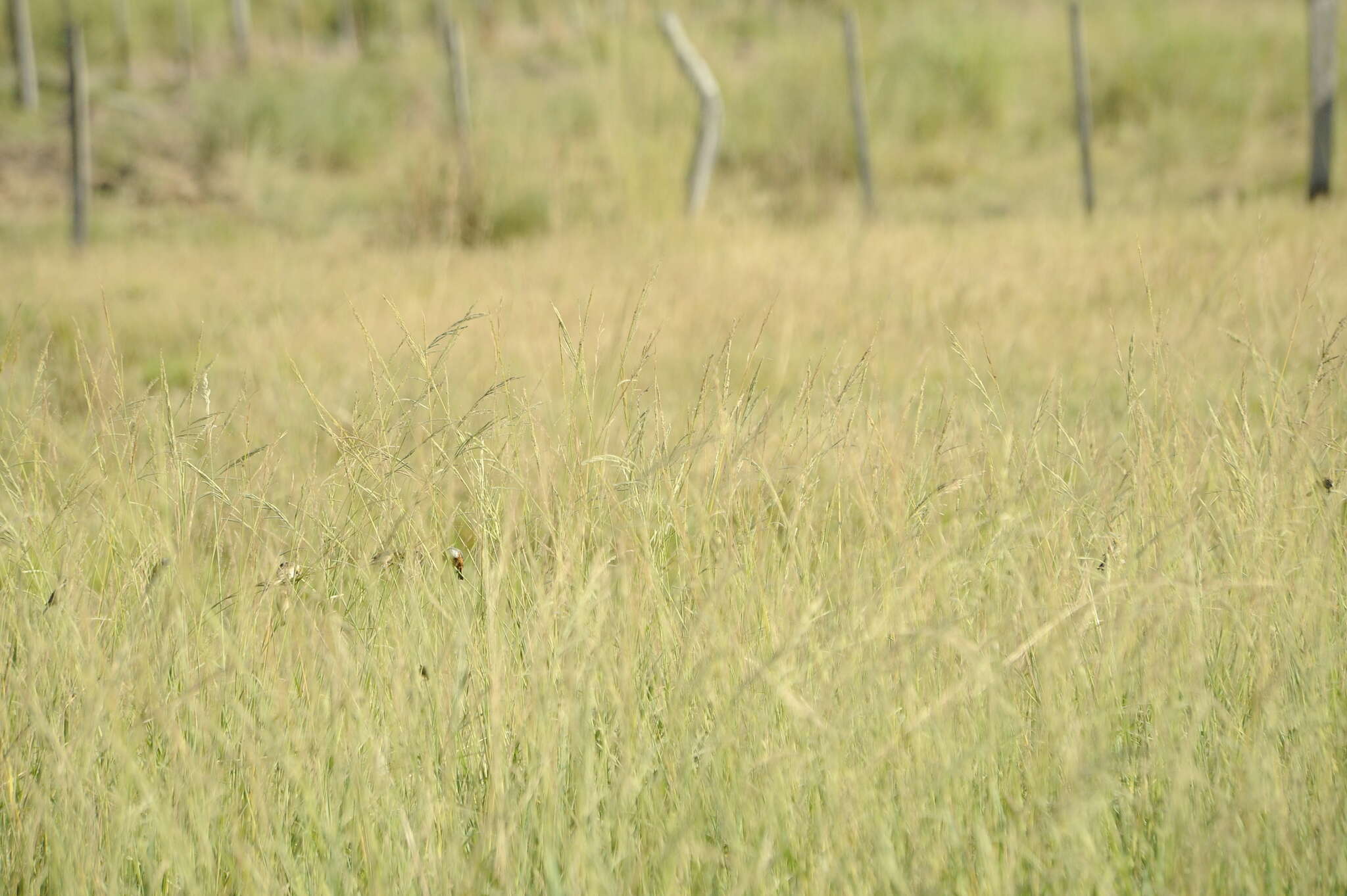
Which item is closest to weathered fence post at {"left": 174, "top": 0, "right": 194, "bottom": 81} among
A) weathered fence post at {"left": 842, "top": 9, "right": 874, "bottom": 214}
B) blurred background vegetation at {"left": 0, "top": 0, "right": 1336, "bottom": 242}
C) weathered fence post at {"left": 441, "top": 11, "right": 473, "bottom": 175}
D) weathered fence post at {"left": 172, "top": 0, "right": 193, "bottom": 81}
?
weathered fence post at {"left": 172, "top": 0, "right": 193, "bottom": 81}

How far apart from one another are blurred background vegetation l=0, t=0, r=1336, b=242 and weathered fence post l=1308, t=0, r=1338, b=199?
87 cm

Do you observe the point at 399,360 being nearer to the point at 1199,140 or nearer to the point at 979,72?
the point at 1199,140

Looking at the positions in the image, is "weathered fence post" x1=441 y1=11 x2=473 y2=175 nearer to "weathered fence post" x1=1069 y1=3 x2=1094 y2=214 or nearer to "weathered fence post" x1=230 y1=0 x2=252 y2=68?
"weathered fence post" x1=1069 y1=3 x2=1094 y2=214

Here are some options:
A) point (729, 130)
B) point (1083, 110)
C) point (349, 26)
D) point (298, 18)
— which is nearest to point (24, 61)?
point (349, 26)

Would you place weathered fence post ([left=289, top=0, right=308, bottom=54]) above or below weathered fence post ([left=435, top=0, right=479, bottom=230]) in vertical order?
above

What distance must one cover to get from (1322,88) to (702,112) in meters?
3.75

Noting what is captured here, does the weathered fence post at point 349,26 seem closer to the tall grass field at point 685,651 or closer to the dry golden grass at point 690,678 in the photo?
the tall grass field at point 685,651

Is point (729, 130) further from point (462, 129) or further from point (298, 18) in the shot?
point (298, 18)

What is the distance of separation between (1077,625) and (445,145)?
23.4 ft

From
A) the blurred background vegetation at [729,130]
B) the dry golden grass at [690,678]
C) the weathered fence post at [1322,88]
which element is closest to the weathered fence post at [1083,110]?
the blurred background vegetation at [729,130]

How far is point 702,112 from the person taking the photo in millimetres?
8094

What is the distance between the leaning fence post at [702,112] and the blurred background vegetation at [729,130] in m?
0.13

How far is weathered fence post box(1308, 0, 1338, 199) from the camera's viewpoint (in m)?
6.89

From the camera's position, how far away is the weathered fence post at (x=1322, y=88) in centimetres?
689
